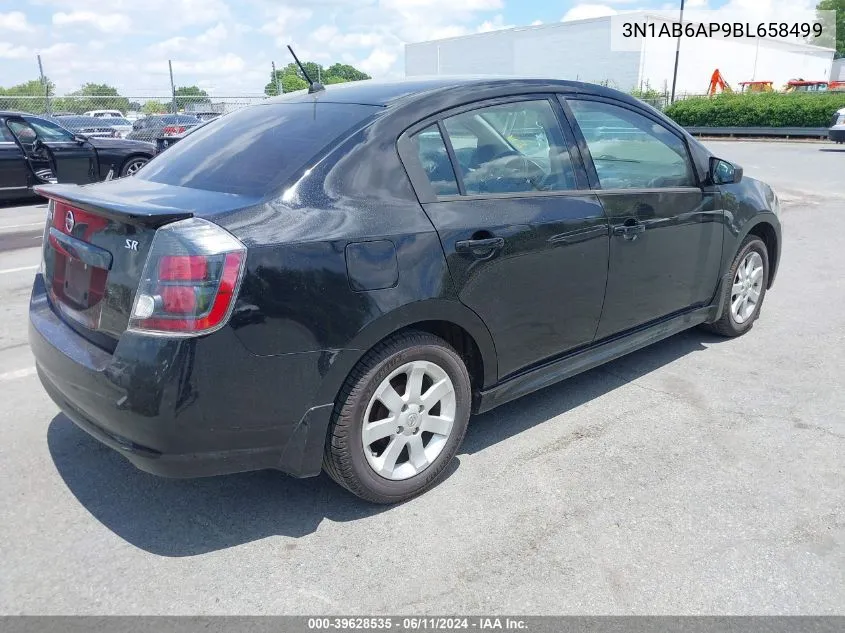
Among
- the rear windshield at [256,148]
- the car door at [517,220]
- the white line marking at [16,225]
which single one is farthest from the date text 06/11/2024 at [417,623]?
the white line marking at [16,225]

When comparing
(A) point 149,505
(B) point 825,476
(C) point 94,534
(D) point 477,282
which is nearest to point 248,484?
(A) point 149,505

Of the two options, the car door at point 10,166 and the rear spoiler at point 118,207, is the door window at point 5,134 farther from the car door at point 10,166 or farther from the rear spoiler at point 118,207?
the rear spoiler at point 118,207

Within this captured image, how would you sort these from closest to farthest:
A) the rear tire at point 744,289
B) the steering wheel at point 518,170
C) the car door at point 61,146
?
the steering wheel at point 518,170 < the rear tire at point 744,289 < the car door at point 61,146

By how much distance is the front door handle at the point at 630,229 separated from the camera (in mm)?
3756

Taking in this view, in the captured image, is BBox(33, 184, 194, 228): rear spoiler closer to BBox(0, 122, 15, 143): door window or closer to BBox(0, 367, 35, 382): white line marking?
BBox(0, 367, 35, 382): white line marking

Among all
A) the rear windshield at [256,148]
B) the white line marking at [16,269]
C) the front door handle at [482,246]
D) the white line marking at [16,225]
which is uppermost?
the rear windshield at [256,148]

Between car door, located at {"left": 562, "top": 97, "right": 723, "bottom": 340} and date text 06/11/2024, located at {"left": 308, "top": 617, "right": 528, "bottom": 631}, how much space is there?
1855 millimetres

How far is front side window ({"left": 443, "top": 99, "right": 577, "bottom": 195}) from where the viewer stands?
3.25m

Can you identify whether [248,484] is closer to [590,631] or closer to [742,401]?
[590,631]

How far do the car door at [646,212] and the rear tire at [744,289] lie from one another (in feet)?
1.29

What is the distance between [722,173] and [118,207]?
11.4 feet

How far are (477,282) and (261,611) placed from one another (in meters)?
1.54

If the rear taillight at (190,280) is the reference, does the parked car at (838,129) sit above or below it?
below

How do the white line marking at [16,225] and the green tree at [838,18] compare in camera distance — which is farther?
the green tree at [838,18]
